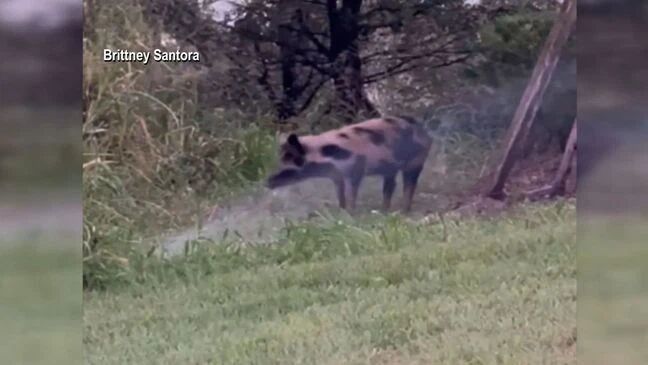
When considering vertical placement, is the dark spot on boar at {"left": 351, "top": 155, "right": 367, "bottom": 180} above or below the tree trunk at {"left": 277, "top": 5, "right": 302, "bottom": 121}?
below

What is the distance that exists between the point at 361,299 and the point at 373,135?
746mm

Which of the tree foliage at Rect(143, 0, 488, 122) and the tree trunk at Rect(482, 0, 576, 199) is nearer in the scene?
the tree foliage at Rect(143, 0, 488, 122)

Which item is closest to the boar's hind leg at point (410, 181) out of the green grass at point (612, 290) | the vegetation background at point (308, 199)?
the vegetation background at point (308, 199)

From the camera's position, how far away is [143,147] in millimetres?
4109

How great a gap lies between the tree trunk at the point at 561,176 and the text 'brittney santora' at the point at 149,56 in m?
1.69

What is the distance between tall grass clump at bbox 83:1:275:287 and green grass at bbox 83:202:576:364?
0.63 feet

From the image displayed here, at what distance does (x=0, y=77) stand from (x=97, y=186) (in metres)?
0.67

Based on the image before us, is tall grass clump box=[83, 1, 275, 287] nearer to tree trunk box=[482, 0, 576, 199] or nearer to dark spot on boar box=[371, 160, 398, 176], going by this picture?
dark spot on boar box=[371, 160, 398, 176]

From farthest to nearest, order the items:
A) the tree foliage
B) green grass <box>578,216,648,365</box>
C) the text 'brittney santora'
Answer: green grass <box>578,216,648,365</box> < the tree foliage < the text 'brittney santora'

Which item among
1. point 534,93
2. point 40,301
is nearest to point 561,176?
point 534,93

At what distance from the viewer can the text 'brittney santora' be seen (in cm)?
404

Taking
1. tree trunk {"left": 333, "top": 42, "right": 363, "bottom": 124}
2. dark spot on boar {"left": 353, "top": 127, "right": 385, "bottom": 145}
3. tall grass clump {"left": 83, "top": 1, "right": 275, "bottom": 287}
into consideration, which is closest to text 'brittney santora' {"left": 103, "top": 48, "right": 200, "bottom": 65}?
tall grass clump {"left": 83, "top": 1, "right": 275, "bottom": 287}

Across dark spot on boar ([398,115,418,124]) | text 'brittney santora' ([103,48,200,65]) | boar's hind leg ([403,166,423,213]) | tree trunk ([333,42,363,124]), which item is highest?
text 'brittney santora' ([103,48,200,65])

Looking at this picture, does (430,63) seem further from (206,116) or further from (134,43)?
(134,43)
